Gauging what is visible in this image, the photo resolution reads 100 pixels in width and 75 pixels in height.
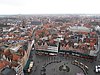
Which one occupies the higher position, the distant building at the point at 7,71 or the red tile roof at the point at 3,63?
the red tile roof at the point at 3,63

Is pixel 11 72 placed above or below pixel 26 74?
above

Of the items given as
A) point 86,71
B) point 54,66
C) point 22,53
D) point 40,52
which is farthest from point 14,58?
point 86,71

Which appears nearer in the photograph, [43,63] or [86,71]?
[86,71]

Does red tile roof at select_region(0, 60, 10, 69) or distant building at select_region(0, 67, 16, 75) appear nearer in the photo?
distant building at select_region(0, 67, 16, 75)

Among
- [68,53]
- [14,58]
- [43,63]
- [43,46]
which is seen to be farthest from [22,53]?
[68,53]

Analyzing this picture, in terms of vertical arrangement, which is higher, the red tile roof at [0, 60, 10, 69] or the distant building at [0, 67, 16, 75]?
the red tile roof at [0, 60, 10, 69]

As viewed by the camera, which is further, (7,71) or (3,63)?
(3,63)

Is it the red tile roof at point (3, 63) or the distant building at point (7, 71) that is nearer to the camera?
the distant building at point (7, 71)

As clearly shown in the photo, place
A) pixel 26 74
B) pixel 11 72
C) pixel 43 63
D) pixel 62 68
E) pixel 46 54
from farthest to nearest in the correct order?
pixel 46 54, pixel 43 63, pixel 62 68, pixel 26 74, pixel 11 72

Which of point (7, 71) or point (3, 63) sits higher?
point (3, 63)

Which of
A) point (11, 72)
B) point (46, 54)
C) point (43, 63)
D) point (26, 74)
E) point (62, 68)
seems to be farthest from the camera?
point (46, 54)

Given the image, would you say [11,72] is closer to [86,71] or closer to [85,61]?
[86,71]
